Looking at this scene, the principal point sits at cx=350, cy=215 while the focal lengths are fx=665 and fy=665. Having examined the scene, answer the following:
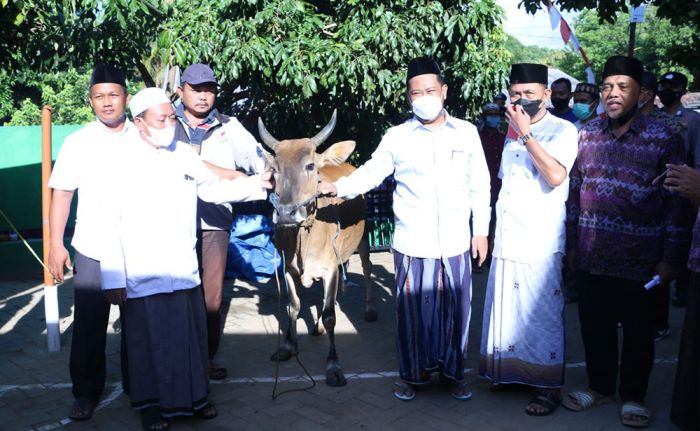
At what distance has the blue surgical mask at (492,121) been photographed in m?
8.79

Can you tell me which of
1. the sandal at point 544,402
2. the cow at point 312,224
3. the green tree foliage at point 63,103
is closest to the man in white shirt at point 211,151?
the cow at point 312,224

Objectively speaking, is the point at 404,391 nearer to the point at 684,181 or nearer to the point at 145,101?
the point at 684,181

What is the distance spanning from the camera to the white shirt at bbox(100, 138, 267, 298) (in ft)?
14.0

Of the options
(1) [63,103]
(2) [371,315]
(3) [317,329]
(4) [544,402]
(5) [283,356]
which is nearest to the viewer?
(4) [544,402]

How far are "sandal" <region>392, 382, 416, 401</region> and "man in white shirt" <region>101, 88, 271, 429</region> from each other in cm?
142

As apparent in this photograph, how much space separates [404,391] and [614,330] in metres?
1.56

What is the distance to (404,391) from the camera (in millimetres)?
4969

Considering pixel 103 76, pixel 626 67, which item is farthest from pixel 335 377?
pixel 626 67

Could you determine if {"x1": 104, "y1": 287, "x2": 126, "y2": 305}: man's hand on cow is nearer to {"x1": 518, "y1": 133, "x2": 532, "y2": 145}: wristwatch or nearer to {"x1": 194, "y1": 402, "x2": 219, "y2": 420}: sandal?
{"x1": 194, "y1": 402, "x2": 219, "y2": 420}: sandal

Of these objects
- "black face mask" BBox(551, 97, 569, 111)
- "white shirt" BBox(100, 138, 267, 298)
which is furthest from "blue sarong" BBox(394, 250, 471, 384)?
"black face mask" BBox(551, 97, 569, 111)

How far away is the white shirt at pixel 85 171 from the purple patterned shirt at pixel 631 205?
311 cm

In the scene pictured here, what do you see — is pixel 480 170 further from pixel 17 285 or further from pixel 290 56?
pixel 17 285

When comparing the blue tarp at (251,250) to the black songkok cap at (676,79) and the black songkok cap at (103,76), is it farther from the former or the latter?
the black songkok cap at (676,79)

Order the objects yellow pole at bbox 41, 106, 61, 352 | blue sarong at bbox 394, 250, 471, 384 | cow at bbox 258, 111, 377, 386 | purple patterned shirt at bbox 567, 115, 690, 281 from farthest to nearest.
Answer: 1. yellow pole at bbox 41, 106, 61, 352
2. cow at bbox 258, 111, 377, 386
3. blue sarong at bbox 394, 250, 471, 384
4. purple patterned shirt at bbox 567, 115, 690, 281
